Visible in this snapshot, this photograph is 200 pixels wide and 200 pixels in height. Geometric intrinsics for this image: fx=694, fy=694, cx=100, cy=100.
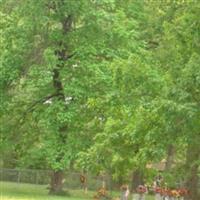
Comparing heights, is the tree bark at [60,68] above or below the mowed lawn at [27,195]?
above

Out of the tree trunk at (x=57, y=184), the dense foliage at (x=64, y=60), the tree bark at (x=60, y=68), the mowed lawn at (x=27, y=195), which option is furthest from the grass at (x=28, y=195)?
the tree bark at (x=60, y=68)

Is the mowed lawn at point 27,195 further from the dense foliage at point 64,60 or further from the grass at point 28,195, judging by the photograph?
the dense foliage at point 64,60

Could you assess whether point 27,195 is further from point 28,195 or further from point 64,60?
point 64,60

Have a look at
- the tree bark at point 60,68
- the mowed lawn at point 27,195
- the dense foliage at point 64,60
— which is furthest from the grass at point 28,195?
the tree bark at point 60,68

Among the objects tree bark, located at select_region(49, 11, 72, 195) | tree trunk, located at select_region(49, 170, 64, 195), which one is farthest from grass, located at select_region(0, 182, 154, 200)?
tree bark, located at select_region(49, 11, 72, 195)

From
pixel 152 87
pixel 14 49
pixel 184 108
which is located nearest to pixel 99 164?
pixel 152 87

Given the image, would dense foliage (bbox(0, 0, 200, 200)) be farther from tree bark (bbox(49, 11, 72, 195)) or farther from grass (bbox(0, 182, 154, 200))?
grass (bbox(0, 182, 154, 200))

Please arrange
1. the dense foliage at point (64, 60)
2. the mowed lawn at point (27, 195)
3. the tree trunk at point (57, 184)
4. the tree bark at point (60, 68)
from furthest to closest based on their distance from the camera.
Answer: the tree trunk at point (57, 184), the tree bark at point (60, 68), the dense foliage at point (64, 60), the mowed lawn at point (27, 195)

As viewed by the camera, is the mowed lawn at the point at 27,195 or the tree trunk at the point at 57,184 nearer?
the mowed lawn at the point at 27,195

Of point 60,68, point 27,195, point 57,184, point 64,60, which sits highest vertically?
point 64,60

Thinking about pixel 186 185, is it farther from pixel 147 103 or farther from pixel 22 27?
pixel 22 27

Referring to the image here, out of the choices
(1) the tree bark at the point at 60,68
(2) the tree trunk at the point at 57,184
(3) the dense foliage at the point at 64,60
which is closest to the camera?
(3) the dense foliage at the point at 64,60

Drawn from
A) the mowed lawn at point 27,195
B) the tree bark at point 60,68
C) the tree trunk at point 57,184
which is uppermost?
the tree bark at point 60,68

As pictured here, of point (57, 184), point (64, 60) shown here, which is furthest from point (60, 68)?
point (57, 184)
